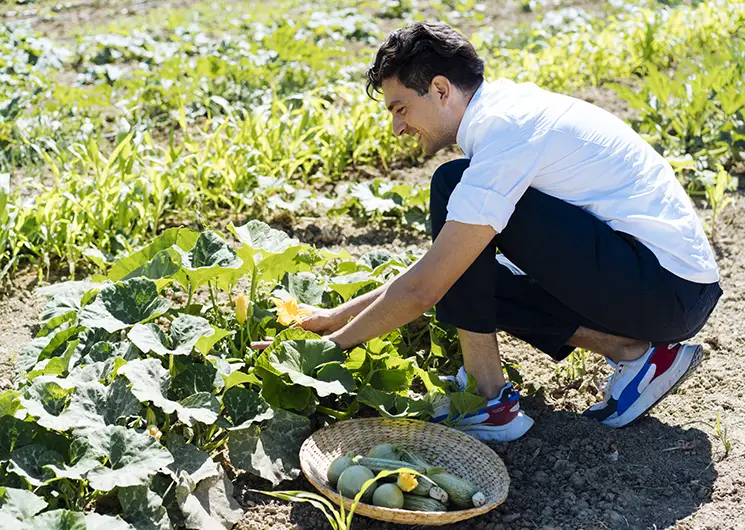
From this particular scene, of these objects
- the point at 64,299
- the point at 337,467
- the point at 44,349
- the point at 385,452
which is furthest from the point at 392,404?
the point at 64,299

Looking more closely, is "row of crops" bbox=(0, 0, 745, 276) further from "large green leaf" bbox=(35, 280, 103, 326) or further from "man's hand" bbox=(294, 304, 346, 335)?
"man's hand" bbox=(294, 304, 346, 335)

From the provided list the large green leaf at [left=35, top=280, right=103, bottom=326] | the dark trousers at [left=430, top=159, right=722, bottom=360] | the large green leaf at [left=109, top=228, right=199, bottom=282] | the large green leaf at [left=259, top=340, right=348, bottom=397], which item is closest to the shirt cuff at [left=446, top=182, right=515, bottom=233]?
the dark trousers at [left=430, top=159, right=722, bottom=360]

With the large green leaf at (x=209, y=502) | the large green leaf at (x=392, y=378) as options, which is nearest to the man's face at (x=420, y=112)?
the large green leaf at (x=392, y=378)

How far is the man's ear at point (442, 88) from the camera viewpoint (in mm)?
2498

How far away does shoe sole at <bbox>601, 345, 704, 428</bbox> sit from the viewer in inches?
107

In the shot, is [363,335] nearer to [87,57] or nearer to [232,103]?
[232,103]

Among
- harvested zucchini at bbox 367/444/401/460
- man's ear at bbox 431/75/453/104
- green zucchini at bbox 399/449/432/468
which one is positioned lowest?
green zucchini at bbox 399/449/432/468

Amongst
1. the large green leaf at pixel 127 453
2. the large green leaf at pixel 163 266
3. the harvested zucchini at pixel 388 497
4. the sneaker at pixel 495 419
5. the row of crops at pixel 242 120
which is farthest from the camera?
the row of crops at pixel 242 120

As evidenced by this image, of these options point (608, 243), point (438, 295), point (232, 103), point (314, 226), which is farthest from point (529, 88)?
point (232, 103)

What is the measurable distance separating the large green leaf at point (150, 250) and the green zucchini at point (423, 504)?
1.16 m

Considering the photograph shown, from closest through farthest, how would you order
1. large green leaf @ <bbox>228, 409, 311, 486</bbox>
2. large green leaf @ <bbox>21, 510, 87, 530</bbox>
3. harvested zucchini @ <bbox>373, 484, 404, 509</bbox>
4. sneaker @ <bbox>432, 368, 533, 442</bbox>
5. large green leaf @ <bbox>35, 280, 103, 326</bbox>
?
1. large green leaf @ <bbox>21, 510, 87, 530</bbox>
2. harvested zucchini @ <bbox>373, 484, 404, 509</bbox>
3. large green leaf @ <bbox>228, 409, 311, 486</bbox>
4. sneaker @ <bbox>432, 368, 533, 442</bbox>
5. large green leaf @ <bbox>35, 280, 103, 326</bbox>

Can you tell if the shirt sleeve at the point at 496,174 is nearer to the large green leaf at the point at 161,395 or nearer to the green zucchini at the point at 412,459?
the green zucchini at the point at 412,459

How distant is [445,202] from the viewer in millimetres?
2576

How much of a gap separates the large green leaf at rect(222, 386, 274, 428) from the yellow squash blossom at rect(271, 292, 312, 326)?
11.4 inches
